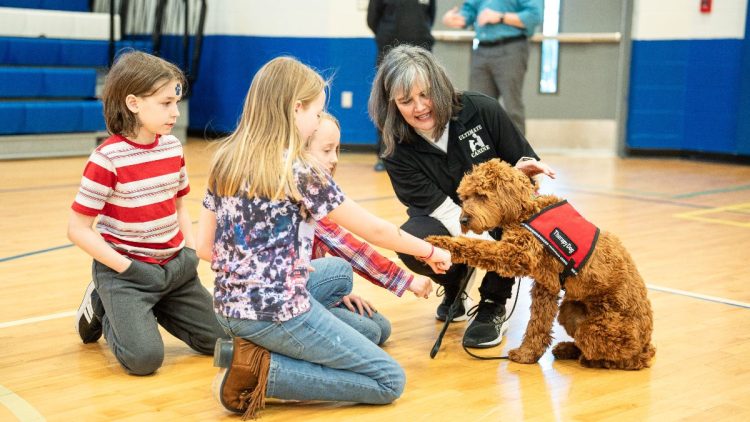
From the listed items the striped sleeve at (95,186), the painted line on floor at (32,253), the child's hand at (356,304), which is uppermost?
the striped sleeve at (95,186)

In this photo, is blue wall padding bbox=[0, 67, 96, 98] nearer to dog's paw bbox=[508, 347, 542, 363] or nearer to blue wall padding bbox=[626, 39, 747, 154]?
blue wall padding bbox=[626, 39, 747, 154]

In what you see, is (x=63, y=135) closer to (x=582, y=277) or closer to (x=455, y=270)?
(x=455, y=270)

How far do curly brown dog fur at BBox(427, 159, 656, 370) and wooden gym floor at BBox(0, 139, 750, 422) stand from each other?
0.09m

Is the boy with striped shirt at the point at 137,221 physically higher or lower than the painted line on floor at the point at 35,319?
higher

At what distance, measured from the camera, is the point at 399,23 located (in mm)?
6766

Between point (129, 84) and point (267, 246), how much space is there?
787mm

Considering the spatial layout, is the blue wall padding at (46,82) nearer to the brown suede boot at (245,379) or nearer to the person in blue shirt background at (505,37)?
the person in blue shirt background at (505,37)

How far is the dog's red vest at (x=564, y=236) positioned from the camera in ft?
Result: 8.69

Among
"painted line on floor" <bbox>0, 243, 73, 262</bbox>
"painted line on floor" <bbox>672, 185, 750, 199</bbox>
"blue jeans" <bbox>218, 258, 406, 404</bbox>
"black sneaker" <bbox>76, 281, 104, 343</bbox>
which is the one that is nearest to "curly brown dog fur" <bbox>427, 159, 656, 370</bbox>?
"blue jeans" <bbox>218, 258, 406, 404</bbox>

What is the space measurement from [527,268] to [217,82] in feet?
23.0

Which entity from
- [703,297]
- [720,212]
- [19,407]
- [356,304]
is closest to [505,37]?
[720,212]

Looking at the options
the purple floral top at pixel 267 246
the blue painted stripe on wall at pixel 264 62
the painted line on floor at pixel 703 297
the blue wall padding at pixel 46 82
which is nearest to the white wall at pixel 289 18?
the blue painted stripe on wall at pixel 264 62

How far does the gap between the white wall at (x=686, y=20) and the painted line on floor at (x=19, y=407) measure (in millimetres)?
6952

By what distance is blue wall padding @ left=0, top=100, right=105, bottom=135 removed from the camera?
24.1ft
